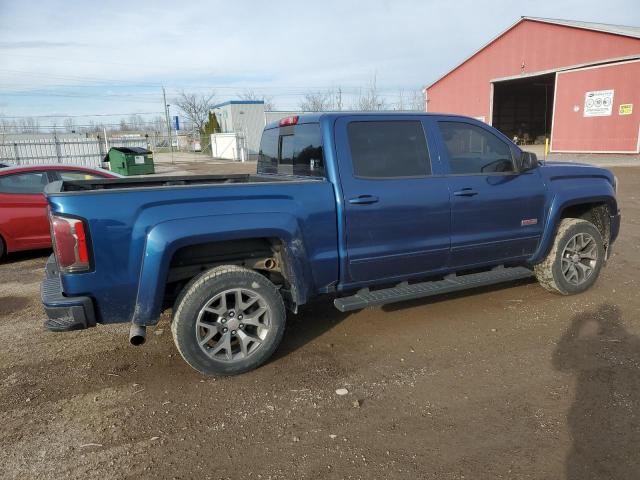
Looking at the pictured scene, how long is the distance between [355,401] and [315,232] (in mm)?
1276

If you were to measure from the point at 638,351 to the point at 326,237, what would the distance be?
2673 mm

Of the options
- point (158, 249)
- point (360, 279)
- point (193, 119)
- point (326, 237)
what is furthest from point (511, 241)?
point (193, 119)

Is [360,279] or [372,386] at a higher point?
[360,279]

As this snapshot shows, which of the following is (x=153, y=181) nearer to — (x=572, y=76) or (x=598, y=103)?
(x=598, y=103)

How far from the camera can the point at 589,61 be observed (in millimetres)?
20781

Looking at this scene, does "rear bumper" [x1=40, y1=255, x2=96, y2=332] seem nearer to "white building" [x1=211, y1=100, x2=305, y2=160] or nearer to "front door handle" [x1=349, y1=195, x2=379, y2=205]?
"front door handle" [x1=349, y1=195, x2=379, y2=205]

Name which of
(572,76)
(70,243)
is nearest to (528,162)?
(70,243)

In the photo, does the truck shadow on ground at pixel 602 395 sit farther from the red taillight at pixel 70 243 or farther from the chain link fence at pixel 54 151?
the chain link fence at pixel 54 151

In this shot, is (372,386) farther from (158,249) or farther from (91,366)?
(91,366)

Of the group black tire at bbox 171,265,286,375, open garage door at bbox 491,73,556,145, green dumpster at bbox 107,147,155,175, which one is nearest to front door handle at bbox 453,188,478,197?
black tire at bbox 171,265,286,375

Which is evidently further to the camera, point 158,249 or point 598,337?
point 598,337

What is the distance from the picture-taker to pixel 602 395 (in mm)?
3189

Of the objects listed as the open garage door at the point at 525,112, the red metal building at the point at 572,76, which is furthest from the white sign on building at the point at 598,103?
the open garage door at the point at 525,112

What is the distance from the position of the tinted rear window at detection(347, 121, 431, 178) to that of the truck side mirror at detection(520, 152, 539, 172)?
1.03 meters
